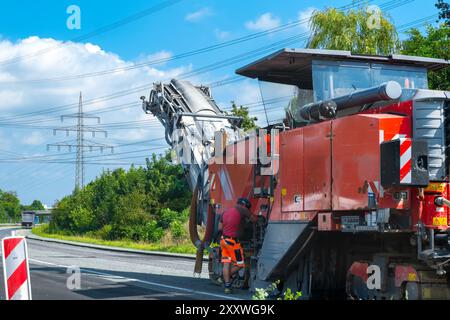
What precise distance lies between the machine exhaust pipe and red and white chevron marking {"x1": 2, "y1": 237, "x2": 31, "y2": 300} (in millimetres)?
A: 4681

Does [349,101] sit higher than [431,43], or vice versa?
[431,43]

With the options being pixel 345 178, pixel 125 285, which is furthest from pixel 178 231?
pixel 345 178

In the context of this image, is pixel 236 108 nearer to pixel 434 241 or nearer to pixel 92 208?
pixel 92 208

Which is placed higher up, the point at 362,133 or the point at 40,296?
the point at 362,133

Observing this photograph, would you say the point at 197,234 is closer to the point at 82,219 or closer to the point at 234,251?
the point at 234,251

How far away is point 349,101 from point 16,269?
5.19 m

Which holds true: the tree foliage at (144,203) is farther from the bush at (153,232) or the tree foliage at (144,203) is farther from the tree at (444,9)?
the tree at (444,9)

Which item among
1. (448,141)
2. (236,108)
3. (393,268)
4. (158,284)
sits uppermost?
(236,108)

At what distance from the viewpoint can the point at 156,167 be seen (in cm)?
4462

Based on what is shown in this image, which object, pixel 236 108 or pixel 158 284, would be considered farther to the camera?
pixel 236 108

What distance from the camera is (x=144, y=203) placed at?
4303 cm

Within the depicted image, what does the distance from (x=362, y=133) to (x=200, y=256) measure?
7086 millimetres

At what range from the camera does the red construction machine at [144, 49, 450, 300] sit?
838 cm

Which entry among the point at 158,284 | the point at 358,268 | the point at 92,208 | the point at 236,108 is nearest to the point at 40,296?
the point at 158,284
